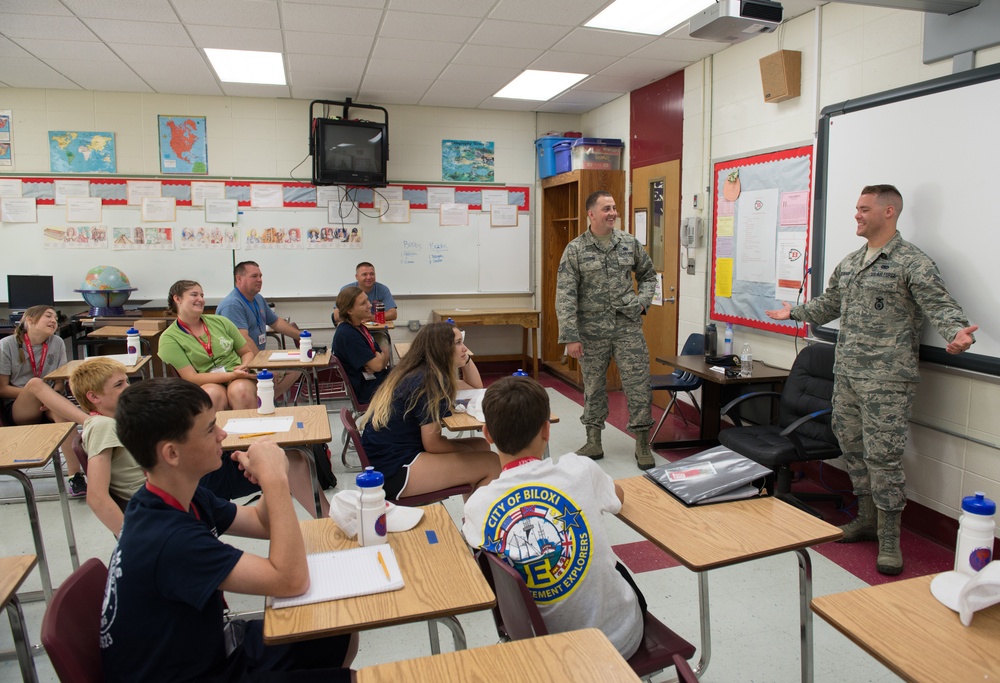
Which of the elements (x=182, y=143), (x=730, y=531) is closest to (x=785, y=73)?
(x=730, y=531)

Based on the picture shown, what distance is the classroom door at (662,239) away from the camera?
17.7 feet

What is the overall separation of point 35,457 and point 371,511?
5.03ft

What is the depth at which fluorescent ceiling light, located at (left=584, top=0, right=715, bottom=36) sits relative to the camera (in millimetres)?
3959

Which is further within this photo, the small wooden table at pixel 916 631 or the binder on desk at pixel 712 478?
the binder on desk at pixel 712 478

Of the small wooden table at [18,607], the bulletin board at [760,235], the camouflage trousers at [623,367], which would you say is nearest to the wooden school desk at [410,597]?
the small wooden table at [18,607]

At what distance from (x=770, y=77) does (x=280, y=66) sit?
363cm

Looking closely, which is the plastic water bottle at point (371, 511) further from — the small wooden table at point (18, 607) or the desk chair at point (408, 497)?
the desk chair at point (408, 497)

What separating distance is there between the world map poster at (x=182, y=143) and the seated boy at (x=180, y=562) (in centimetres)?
568

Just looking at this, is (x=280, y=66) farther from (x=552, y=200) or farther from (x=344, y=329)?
(x=552, y=200)

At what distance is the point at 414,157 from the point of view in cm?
688

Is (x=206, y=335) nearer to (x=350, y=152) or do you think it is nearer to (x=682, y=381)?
(x=350, y=152)

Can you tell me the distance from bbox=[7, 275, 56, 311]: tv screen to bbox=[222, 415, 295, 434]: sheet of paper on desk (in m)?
4.25

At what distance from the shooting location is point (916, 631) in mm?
1274

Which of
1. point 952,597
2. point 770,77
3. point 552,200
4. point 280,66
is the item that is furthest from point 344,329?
point 552,200
